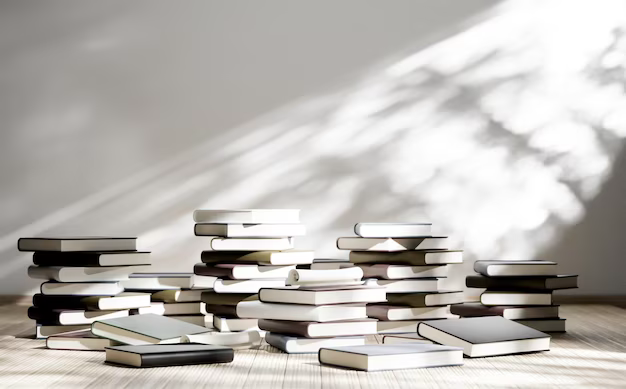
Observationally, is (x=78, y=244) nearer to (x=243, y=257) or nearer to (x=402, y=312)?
(x=243, y=257)

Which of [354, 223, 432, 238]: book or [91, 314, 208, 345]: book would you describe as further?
[354, 223, 432, 238]: book

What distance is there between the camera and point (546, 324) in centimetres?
299

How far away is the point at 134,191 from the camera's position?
13.7ft

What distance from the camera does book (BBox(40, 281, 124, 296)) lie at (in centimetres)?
279

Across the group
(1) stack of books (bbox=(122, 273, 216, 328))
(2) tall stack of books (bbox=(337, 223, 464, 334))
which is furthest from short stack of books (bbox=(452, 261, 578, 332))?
(1) stack of books (bbox=(122, 273, 216, 328))

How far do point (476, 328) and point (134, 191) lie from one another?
2.21 meters

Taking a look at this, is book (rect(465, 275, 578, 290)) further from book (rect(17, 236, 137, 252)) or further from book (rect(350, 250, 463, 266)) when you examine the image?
book (rect(17, 236, 137, 252))

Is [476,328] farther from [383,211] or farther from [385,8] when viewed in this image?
[385,8]

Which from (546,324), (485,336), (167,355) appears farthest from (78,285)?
(546,324)

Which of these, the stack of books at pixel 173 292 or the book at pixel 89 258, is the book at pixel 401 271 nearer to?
the stack of books at pixel 173 292

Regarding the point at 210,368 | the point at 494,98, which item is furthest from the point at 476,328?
the point at 494,98

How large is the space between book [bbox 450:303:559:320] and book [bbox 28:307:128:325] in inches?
47.0

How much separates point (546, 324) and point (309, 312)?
103 cm

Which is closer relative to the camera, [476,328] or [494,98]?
[476,328]
